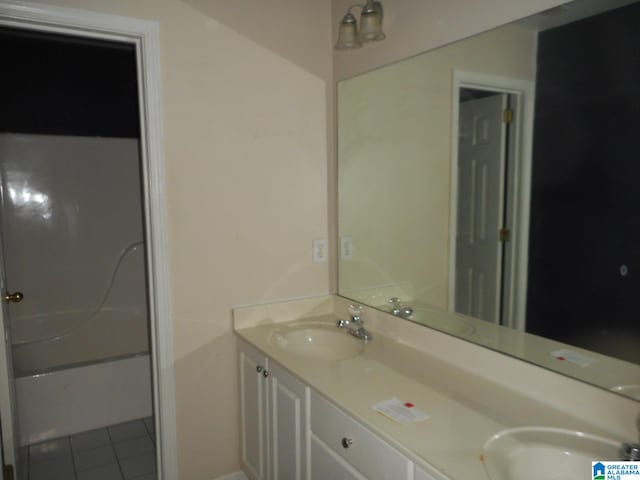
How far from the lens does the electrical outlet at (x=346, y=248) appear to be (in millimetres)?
2365

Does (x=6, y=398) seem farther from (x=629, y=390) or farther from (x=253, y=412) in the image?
(x=629, y=390)

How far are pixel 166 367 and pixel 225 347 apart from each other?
27 centimetres

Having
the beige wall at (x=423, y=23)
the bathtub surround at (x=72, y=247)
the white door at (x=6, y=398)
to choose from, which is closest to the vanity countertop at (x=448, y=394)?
the white door at (x=6, y=398)

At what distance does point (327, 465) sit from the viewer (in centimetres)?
150

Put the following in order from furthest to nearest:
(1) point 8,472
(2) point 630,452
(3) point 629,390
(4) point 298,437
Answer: (1) point 8,472
(4) point 298,437
(3) point 629,390
(2) point 630,452

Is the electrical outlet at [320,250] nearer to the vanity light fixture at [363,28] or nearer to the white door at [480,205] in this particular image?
the white door at [480,205]

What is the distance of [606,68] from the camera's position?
50.1 inches

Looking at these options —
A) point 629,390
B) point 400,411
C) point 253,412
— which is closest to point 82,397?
point 253,412

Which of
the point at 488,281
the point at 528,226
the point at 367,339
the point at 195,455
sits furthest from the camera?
the point at 195,455

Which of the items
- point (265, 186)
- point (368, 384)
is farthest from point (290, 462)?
point (265, 186)

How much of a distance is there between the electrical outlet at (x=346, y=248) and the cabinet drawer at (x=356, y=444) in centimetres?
93

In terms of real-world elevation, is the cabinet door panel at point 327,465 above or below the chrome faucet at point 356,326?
below

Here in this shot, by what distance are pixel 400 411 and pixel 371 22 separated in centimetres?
148

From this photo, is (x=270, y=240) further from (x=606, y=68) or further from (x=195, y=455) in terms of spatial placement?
(x=606, y=68)
